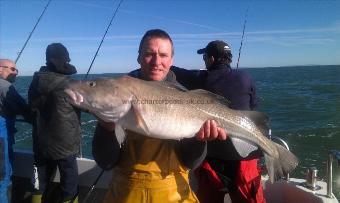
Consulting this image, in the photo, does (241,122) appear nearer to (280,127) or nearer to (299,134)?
(299,134)

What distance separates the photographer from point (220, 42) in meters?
5.24

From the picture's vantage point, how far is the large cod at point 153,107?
127 inches

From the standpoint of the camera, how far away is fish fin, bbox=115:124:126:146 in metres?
3.07

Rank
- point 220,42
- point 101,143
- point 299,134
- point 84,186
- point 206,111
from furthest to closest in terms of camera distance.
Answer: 1. point 299,134
2. point 84,186
3. point 220,42
4. point 206,111
5. point 101,143

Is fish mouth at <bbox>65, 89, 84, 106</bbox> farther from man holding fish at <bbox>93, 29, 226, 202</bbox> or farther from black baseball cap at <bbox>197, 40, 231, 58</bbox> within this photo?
black baseball cap at <bbox>197, 40, 231, 58</bbox>

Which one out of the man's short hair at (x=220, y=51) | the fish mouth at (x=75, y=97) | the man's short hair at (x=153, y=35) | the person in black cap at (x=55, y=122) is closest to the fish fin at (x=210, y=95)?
the man's short hair at (x=153, y=35)

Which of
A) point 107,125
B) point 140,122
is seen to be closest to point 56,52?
point 107,125

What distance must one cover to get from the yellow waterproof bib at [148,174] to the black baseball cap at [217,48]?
2.25 metres

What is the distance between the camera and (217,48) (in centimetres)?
515

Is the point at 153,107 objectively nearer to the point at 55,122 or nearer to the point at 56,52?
the point at 55,122

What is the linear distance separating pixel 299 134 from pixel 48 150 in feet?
62.3

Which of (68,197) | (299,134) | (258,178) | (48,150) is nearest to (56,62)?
(48,150)

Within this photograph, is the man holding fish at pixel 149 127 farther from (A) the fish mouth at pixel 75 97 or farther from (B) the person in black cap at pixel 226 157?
(B) the person in black cap at pixel 226 157

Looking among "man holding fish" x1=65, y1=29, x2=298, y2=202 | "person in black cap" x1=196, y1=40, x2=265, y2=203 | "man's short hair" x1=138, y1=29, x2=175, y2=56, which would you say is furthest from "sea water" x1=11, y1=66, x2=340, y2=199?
"man's short hair" x1=138, y1=29, x2=175, y2=56
